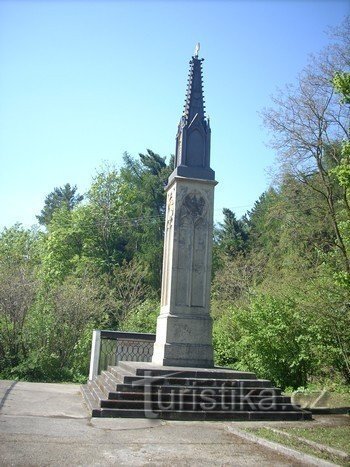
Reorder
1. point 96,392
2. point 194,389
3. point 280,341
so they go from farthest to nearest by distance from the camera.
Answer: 1. point 280,341
2. point 96,392
3. point 194,389

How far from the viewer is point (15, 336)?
1652cm

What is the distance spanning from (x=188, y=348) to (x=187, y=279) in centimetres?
180

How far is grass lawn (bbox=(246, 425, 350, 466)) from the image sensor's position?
6.29 meters

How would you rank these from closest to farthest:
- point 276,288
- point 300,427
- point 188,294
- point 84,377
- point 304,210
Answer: point 300,427 < point 188,294 < point 84,377 < point 276,288 < point 304,210

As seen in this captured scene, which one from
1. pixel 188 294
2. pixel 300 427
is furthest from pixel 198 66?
pixel 300 427

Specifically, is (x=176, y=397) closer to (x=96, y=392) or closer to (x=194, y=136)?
(x=96, y=392)

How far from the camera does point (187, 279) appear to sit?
12.0 meters

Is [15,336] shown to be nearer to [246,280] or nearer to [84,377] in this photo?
[84,377]

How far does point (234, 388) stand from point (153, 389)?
6.04ft

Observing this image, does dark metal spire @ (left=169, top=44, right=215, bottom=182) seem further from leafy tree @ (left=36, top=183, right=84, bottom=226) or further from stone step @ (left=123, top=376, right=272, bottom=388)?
leafy tree @ (left=36, top=183, right=84, bottom=226)

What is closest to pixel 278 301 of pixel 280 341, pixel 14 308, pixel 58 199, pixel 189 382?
pixel 280 341

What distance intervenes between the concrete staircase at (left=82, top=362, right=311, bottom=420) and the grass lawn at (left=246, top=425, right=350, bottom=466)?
1221mm

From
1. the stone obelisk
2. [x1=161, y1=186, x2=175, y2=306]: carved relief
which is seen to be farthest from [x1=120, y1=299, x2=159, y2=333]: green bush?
the stone obelisk

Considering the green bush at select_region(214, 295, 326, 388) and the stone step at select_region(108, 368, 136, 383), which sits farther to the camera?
the green bush at select_region(214, 295, 326, 388)
